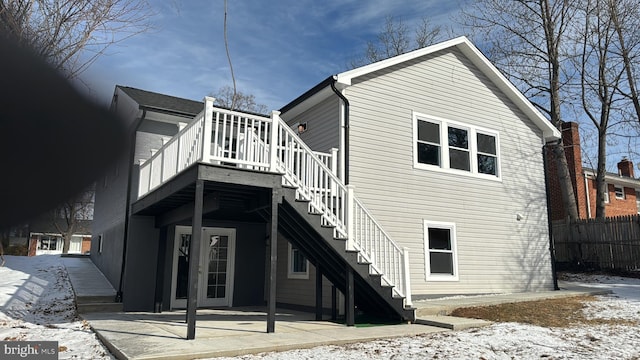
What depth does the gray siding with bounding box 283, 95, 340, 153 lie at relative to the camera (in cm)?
1046

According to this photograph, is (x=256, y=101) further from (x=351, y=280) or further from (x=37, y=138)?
(x=37, y=138)

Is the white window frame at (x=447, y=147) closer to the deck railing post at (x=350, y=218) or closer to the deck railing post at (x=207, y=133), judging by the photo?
the deck railing post at (x=350, y=218)

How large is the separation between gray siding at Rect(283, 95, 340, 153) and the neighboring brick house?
1121cm

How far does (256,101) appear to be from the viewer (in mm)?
29812

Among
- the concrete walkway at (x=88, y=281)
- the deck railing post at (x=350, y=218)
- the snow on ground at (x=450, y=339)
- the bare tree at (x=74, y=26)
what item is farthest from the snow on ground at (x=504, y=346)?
the concrete walkway at (x=88, y=281)

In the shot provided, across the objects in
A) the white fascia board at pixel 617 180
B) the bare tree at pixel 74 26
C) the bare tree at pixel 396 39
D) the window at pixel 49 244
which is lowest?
the window at pixel 49 244

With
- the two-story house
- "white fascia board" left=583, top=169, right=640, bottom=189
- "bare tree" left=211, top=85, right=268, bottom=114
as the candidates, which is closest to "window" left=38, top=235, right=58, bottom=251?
"bare tree" left=211, top=85, right=268, bottom=114

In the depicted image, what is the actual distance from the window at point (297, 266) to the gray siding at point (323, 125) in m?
2.63

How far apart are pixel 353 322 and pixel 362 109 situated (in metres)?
4.83

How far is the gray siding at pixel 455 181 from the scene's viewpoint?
1052cm

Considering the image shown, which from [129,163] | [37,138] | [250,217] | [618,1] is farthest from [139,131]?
[618,1]

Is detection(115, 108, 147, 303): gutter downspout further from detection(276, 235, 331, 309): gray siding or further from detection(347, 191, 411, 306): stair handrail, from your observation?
detection(347, 191, 411, 306): stair handrail

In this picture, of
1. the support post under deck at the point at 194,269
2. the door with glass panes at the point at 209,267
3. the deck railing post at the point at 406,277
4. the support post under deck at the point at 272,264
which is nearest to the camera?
the support post under deck at the point at 194,269

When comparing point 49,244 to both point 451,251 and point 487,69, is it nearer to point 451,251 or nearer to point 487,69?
point 451,251
